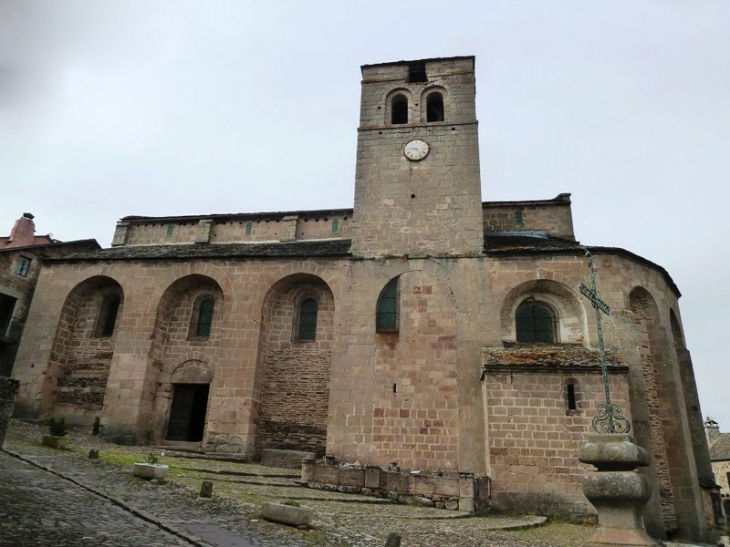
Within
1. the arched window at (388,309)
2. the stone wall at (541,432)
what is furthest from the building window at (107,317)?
the stone wall at (541,432)

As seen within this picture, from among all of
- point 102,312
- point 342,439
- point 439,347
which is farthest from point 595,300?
point 102,312

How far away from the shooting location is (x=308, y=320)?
18.9 m

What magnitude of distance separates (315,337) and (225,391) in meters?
3.54

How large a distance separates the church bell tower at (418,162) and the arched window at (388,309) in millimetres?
1301

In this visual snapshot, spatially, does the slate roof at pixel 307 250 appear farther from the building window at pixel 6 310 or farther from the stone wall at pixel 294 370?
the building window at pixel 6 310

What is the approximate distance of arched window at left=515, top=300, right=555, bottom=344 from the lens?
16.7m

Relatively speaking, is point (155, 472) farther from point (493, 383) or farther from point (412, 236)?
point (412, 236)

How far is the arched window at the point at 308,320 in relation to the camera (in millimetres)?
18656

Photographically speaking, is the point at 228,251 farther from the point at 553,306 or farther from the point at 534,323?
the point at 553,306

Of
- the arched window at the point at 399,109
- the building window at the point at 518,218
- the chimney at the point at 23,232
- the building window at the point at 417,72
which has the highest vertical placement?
the building window at the point at 417,72

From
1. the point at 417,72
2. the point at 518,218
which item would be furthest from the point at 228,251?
the point at 518,218

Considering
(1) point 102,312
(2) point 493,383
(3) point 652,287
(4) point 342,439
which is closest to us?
(2) point 493,383

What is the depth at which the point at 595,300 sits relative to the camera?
8.05 meters

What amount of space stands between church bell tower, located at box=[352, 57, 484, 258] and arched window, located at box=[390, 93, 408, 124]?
0.14 ft
